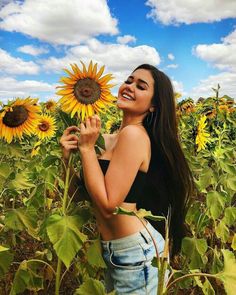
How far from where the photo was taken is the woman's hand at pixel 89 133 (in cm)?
192

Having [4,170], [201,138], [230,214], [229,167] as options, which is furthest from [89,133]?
[201,138]

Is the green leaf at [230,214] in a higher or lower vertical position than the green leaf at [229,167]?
lower

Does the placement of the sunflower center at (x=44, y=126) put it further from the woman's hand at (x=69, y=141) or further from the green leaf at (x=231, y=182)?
the woman's hand at (x=69, y=141)

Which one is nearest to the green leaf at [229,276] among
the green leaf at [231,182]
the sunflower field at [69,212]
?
the sunflower field at [69,212]

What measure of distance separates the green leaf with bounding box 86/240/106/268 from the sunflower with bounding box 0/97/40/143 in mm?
757

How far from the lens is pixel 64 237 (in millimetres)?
1899

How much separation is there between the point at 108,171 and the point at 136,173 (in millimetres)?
132

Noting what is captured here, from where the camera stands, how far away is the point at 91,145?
1.94 metres

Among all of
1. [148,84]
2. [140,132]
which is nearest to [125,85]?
[148,84]

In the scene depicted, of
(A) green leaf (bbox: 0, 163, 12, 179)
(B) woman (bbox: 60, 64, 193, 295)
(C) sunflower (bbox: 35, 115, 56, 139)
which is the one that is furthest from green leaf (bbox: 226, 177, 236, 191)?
(C) sunflower (bbox: 35, 115, 56, 139)

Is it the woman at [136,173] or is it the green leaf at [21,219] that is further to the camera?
the green leaf at [21,219]

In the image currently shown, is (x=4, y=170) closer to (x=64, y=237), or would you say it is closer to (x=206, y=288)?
(x=64, y=237)

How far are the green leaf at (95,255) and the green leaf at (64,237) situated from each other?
0.78ft

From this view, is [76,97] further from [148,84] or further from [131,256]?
[131,256]
